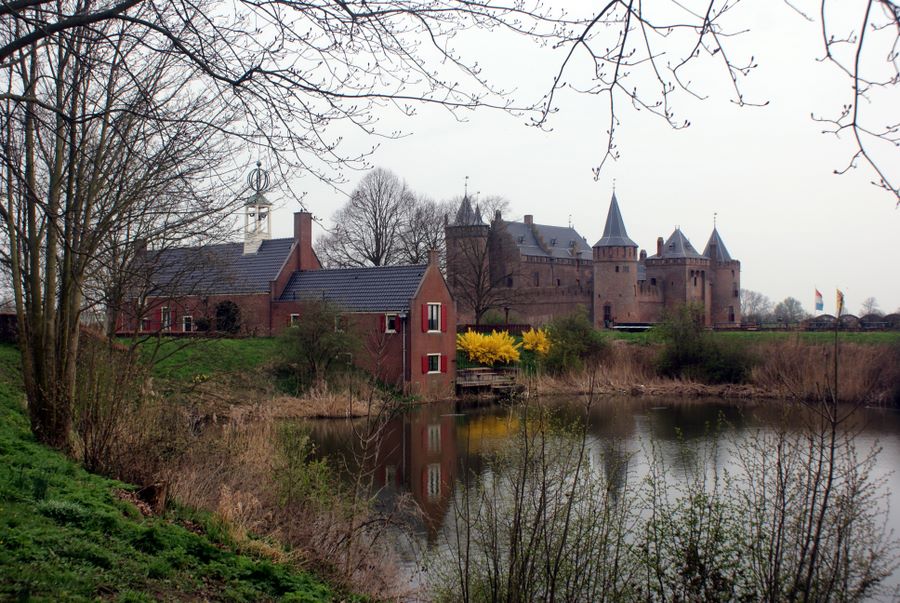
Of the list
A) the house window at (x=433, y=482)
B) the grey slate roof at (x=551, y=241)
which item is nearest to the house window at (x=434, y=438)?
the house window at (x=433, y=482)

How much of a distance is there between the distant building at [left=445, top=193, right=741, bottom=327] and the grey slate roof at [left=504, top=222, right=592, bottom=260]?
78 mm

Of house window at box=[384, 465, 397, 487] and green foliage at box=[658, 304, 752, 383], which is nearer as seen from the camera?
house window at box=[384, 465, 397, 487]

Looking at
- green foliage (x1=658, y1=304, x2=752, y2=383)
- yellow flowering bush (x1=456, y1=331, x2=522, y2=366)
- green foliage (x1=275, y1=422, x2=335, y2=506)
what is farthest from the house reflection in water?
green foliage (x1=658, y1=304, x2=752, y2=383)

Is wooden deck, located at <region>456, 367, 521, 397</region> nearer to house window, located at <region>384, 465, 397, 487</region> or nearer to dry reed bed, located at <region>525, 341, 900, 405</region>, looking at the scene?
dry reed bed, located at <region>525, 341, 900, 405</region>

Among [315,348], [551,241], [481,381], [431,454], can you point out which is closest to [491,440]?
[431,454]

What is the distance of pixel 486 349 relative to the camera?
28.5 m

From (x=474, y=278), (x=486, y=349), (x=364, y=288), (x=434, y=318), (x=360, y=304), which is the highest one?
(x=474, y=278)

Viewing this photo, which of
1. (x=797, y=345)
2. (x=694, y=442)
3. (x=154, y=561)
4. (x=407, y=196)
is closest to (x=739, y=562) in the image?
(x=154, y=561)

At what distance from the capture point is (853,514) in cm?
546

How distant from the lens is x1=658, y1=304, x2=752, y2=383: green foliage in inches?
1104

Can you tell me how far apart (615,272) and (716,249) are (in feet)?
36.0

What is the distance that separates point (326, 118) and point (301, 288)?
78.1 ft

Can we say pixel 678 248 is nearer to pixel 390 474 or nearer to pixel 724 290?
pixel 724 290

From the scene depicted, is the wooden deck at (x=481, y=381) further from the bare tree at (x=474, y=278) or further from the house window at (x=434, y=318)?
the bare tree at (x=474, y=278)
